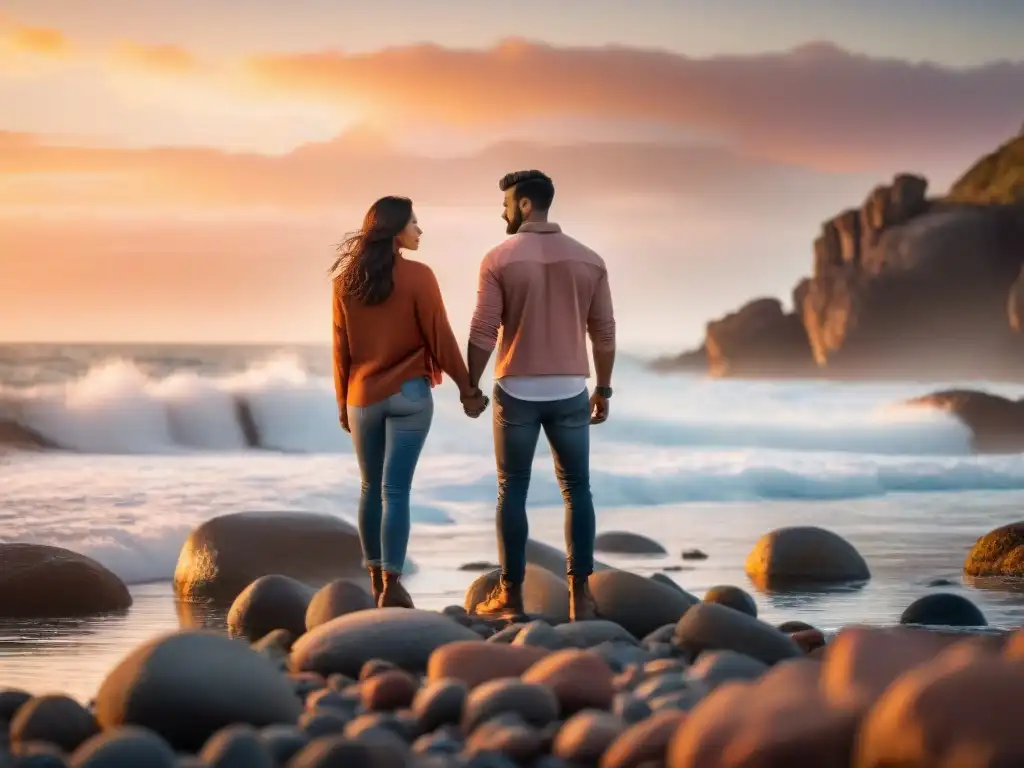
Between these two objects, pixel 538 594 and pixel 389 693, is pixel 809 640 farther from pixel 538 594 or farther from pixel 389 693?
pixel 389 693

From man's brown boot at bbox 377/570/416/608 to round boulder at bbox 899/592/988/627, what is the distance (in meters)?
2.77

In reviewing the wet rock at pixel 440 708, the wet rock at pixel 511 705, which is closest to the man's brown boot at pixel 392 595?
the wet rock at pixel 440 708

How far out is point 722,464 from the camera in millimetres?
23969

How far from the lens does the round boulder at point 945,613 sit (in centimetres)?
837

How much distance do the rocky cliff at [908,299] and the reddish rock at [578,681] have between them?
218 ft

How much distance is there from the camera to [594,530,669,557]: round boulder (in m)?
13.3

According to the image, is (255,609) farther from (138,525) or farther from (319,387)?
(319,387)

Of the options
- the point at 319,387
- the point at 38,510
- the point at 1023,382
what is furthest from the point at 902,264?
the point at 38,510

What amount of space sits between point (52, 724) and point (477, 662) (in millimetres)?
1607

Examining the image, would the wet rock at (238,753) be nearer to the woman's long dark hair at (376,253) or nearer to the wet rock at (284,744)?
the wet rock at (284,744)

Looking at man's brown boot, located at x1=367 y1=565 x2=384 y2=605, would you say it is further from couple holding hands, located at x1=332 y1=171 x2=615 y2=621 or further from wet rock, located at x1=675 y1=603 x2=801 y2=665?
wet rock, located at x1=675 y1=603 x2=801 y2=665

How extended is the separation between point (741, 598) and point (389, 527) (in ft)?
6.66

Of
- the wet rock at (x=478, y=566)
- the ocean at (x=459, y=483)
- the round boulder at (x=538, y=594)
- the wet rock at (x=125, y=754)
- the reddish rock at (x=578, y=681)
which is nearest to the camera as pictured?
the wet rock at (x=125, y=754)

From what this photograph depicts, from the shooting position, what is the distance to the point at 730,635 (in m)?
6.98
